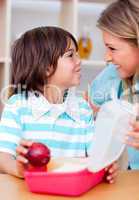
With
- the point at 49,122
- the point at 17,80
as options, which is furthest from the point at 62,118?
the point at 17,80

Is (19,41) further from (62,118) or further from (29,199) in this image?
(29,199)

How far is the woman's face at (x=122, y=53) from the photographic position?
1484mm

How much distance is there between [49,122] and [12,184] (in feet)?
1.41

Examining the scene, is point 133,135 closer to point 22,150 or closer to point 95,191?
point 95,191

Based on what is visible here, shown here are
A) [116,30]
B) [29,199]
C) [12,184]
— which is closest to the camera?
[29,199]

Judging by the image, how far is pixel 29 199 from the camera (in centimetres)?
97

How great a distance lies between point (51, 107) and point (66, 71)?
0.46 feet

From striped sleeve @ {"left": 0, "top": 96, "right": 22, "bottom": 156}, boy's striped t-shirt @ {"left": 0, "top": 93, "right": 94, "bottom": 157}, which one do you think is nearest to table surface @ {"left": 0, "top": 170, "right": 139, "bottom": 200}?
striped sleeve @ {"left": 0, "top": 96, "right": 22, "bottom": 156}

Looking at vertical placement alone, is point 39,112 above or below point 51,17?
below

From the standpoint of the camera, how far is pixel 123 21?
1.46 m

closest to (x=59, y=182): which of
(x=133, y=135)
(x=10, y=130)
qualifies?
(x=133, y=135)

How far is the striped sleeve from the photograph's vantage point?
133cm

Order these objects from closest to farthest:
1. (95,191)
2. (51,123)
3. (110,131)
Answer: (110,131) → (95,191) → (51,123)

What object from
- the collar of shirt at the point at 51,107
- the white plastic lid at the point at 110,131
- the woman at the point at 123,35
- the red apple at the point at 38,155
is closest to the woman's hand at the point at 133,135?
the white plastic lid at the point at 110,131
